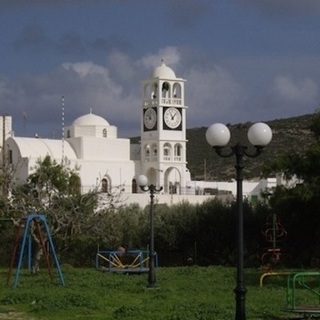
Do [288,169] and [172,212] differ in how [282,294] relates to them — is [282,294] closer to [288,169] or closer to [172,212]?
[288,169]

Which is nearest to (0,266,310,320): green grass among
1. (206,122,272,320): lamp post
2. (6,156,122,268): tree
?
(206,122,272,320): lamp post

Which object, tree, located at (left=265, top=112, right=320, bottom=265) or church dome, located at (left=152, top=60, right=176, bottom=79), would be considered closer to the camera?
tree, located at (left=265, top=112, right=320, bottom=265)

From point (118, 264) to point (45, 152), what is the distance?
40.8 meters

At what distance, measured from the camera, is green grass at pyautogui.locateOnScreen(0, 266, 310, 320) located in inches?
667

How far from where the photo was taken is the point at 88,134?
79.6 m

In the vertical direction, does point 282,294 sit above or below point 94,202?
below

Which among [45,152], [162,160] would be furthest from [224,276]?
[162,160]

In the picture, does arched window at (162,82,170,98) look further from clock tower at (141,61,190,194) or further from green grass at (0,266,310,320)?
green grass at (0,266,310,320)

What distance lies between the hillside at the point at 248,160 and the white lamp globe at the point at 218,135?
8137 cm

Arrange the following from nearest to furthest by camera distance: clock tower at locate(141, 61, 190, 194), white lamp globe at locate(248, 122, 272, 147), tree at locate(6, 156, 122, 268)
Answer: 1. white lamp globe at locate(248, 122, 272, 147)
2. tree at locate(6, 156, 122, 268)
3. clock tower at locate(141, 61, 190, 194)

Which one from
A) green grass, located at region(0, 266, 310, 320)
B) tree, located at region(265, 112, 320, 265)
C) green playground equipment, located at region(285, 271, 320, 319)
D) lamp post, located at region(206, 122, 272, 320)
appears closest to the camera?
lamp post, located at region(206, 122, 272, 320)

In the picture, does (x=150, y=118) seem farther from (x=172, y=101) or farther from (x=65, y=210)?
(x=65, y=210)

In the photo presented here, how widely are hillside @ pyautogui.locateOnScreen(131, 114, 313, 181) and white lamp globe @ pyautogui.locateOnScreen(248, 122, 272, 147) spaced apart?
3199 inches

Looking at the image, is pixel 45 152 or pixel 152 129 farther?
pixel 152 129
